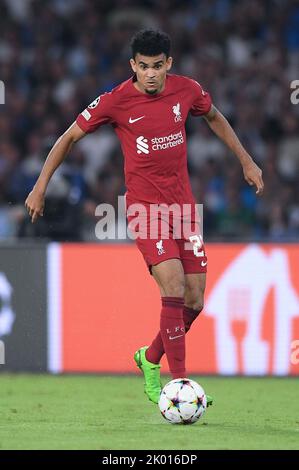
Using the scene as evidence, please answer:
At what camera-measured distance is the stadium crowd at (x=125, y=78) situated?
12672mm

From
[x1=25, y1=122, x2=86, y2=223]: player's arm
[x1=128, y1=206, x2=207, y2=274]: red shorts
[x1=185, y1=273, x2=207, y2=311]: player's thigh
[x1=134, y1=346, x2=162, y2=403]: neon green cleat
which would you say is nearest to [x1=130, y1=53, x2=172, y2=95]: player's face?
[x1=25, y1=122, x2=86, y2=223]: player's arm

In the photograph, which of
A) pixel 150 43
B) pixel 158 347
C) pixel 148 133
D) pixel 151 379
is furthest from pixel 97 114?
pixel 151 379

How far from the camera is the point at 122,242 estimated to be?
35.9 feet

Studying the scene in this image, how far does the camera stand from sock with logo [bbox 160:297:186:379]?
7270 mm

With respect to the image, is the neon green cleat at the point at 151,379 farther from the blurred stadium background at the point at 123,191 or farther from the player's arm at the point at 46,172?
the blurred stadium background at the point at 123,191

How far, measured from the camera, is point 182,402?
22.7ft

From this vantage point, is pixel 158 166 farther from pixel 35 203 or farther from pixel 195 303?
pixel 195 303

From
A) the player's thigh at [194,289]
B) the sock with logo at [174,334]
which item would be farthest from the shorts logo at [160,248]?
the player's thigh at [194,289]

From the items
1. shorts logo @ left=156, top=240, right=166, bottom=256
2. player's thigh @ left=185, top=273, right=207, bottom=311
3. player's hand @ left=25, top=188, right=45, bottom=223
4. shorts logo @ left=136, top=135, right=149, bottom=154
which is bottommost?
player's thigh @ left=185, top=273, right=207, bottom=311

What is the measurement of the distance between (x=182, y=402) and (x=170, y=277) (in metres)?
0.77

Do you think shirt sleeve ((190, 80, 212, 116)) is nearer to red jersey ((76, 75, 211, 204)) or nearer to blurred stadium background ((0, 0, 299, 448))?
red jersey ((76, 75, 211, 204))

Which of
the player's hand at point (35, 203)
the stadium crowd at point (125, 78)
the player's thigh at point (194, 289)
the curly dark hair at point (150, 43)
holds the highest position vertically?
the stadium crowd at point (125, 78)

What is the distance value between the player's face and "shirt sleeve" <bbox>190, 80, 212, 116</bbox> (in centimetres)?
36
